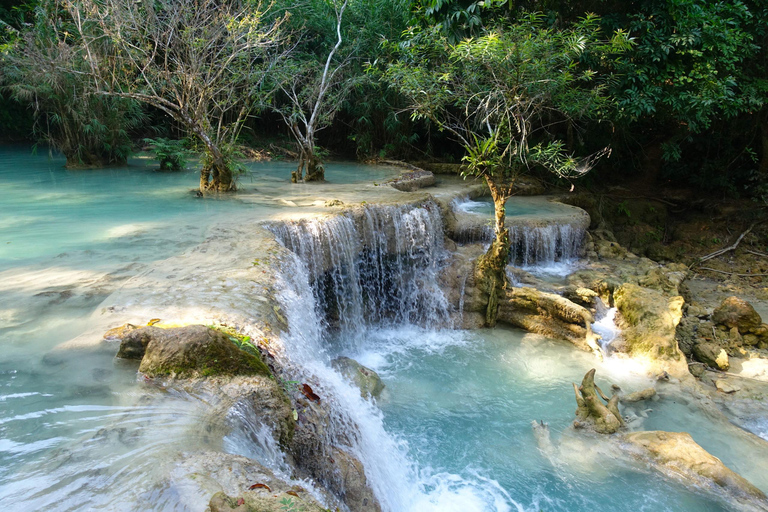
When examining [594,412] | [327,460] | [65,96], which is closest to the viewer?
[327,460]

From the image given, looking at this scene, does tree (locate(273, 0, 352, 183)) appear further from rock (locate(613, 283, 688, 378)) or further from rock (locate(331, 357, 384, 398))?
rock (locate(613, 283, 688, 378))

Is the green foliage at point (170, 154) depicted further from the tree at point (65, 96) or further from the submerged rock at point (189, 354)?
the submerged rock at point (189, 354)

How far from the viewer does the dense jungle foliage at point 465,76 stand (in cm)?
746

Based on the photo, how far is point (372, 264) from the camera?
8.23 metres

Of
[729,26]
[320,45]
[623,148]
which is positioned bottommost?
[623,148]

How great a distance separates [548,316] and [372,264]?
9.42 feet

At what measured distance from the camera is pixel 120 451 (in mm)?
2484

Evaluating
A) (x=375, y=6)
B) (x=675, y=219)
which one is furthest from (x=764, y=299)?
(x=375, y=6)

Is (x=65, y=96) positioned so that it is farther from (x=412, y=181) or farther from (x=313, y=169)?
(x=412, y=181)

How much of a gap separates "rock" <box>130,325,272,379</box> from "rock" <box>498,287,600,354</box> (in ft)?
17.2

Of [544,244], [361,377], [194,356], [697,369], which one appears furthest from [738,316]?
[194,356]

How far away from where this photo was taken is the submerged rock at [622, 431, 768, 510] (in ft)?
14.2

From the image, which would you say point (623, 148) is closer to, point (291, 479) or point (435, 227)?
point (435, 227)

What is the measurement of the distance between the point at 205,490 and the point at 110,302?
2.64 meters
